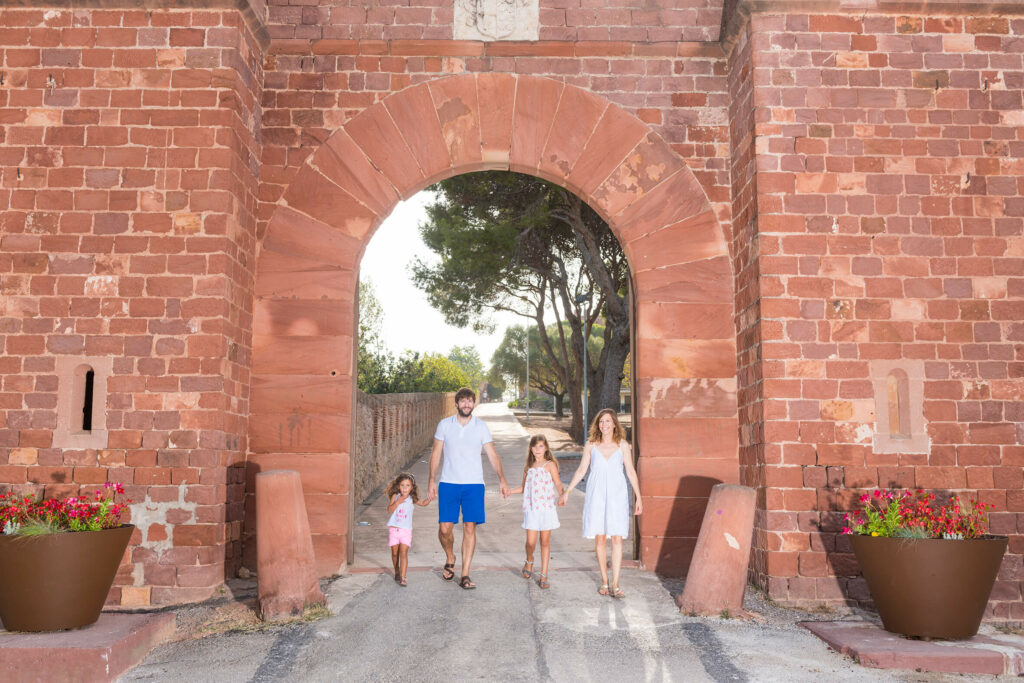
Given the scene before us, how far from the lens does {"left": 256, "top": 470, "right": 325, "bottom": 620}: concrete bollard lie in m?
5.02

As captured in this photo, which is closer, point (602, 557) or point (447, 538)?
point (602, 557)

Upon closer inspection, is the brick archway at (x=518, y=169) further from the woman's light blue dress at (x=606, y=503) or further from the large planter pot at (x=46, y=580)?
the large planter pot at (x=46, y=580)

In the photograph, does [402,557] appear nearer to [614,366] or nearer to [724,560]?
[724,560]

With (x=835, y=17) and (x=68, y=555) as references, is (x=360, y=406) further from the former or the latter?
(x=835, y=17)

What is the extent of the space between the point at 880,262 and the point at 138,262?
5.48 metres

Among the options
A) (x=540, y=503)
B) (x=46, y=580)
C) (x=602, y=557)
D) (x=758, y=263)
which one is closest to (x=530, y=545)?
(x=540, y=503)

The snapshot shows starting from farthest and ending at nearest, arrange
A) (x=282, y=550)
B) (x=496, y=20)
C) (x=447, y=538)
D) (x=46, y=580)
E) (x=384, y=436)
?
1. (x=384, y=436)
2. (x=496, y=20)
3. (x=447, y=538)
4. (x=282, y=550)
5. (x=46, y=580)

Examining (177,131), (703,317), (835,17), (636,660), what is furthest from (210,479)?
(835,17)

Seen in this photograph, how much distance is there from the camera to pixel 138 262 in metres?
5.88

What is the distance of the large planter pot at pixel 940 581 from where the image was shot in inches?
182

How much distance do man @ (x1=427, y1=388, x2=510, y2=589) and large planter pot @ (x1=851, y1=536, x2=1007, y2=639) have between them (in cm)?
261

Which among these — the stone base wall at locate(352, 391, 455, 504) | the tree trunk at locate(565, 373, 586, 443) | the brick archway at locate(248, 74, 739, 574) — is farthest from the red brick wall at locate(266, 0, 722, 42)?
the tree trunk at locate(565, 373, 586, 443)

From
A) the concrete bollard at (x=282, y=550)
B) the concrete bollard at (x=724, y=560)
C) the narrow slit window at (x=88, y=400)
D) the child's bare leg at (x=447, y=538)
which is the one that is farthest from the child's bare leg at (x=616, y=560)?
the narrow slit window at (x=88, y=400)

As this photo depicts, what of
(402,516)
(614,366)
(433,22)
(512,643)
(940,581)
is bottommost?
(512,643)
